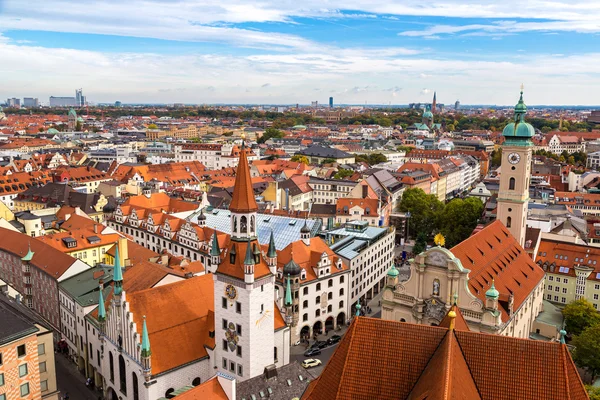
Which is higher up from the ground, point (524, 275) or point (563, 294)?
point (524, 275)

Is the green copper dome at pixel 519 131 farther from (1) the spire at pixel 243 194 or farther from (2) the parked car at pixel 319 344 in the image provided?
(1) the spire at pixel 243 194

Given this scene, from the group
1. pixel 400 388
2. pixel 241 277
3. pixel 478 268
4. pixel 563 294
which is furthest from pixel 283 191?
pixel 400 388

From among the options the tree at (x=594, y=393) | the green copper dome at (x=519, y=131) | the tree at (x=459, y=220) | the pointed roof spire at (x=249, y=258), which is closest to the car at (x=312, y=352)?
Answer: the pointed roof spire at (x=249, y=258)

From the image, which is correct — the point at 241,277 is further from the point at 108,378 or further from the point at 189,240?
the point at 189,240

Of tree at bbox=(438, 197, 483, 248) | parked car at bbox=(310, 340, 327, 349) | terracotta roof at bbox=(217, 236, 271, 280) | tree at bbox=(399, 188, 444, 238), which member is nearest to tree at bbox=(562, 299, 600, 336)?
parked car at bbox=(310, 340, 327, 349)

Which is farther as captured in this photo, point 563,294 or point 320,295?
point 563,294

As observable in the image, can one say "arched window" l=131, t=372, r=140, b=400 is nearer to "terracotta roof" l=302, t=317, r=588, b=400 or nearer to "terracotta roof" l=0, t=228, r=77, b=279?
"terracotta roof" l=302, t=317, r=588, b=400
